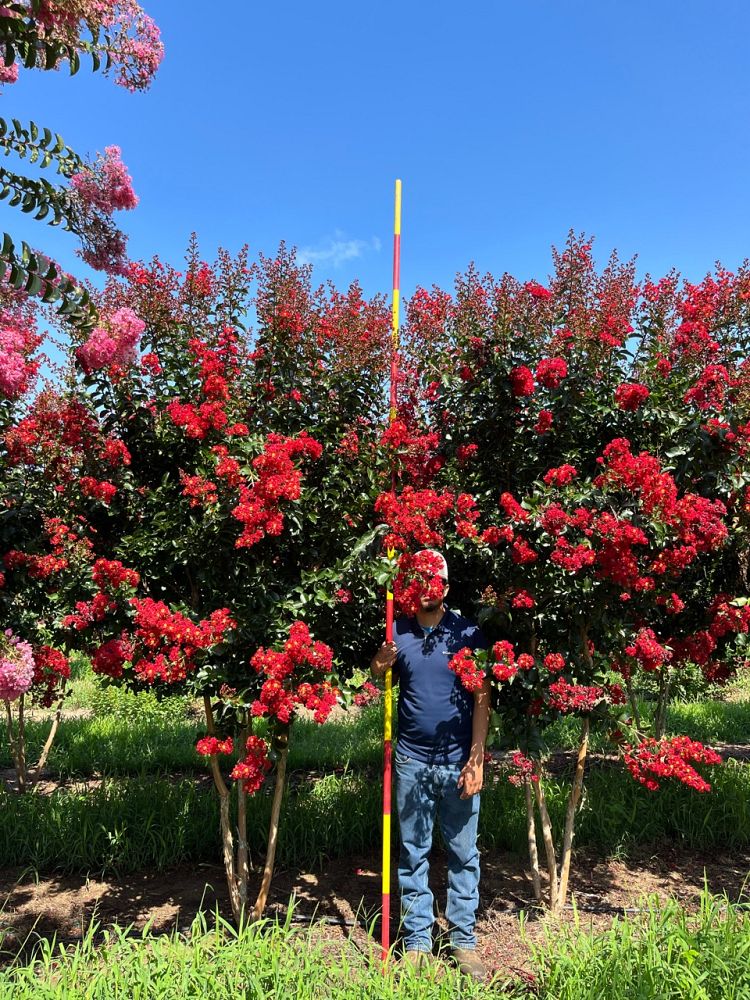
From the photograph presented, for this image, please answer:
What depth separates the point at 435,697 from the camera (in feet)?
9.05

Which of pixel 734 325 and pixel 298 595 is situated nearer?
pixel 298 595

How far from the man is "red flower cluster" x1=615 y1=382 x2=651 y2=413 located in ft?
3.25

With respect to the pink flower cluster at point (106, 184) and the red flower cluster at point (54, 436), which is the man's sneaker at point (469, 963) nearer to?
the red flower cluster at point (54, 436)

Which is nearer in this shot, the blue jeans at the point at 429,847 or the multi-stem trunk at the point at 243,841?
the blue jeans at the point at 429,847

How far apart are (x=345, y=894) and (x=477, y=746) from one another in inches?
51.1

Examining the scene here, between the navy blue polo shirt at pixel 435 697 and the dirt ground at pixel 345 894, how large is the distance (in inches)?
30.8

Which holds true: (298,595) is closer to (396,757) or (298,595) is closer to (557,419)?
(396,757)

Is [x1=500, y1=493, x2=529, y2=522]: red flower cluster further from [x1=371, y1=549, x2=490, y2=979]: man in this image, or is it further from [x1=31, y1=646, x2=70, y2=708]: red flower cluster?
[x1=31, y1=646, x2=70, y2=708]: red flower cluster

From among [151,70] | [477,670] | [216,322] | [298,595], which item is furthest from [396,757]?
[151,70]

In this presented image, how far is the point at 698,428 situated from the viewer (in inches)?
112

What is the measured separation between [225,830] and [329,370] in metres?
2.12

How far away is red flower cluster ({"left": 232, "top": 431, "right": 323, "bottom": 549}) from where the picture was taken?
256 centimetres

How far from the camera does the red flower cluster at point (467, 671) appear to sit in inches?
102

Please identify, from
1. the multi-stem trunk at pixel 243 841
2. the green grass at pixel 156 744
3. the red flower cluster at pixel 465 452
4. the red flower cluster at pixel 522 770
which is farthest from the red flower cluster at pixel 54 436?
the red flower cluster at pixel 522 770
